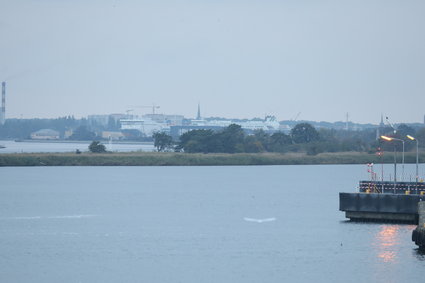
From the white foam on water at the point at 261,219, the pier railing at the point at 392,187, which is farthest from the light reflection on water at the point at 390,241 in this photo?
the white foam on water at the point at 261,219

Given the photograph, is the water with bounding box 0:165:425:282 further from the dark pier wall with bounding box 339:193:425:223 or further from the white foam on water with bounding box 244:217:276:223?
the dark pier wall with bounding box 339:193:425:223

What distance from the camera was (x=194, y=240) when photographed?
253 ft

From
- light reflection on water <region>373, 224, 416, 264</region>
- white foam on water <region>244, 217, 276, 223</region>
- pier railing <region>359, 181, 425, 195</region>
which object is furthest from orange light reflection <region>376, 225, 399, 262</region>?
white foam on water <region>244, 217, 276, 223</region>

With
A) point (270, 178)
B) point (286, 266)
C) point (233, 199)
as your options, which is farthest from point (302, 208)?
point (270, 178)

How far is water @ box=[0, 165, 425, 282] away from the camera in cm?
6266

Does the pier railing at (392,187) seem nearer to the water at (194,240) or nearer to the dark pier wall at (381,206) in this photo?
the dark pier wall at (381,206)

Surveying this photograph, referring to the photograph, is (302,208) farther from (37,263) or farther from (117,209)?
(37,263)

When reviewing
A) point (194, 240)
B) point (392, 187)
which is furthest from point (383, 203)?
point (194, 240)

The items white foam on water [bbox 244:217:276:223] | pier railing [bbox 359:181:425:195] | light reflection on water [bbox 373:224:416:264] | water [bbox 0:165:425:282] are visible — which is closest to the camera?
water [bbox 0:165:425:282]

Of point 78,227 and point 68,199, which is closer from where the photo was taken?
point 78,227

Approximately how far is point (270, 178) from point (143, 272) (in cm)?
10968

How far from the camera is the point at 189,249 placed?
72250 mm

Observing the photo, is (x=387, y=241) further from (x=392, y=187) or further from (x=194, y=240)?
(x=194, y=240)

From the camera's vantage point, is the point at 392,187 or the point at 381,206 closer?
the point at 381,206
